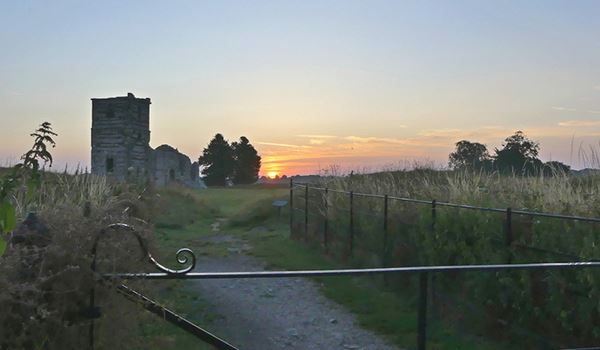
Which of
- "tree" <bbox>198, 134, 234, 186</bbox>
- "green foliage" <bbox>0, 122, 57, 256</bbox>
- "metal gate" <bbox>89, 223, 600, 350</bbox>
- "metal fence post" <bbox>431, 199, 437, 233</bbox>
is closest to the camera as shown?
"green foliage" <bbox>0, 122, 57, 256</bbox>

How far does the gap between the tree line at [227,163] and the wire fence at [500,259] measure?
154ft

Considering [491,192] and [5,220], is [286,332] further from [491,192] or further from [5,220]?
[5,220]

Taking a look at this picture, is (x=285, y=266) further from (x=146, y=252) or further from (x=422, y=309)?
(x=146, y=252)

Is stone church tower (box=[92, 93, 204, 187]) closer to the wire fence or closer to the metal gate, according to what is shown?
the wire fence

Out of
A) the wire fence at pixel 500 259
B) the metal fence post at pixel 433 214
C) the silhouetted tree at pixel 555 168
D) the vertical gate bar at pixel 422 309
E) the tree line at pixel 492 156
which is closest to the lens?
the vertical gate bar at pixel 422 309

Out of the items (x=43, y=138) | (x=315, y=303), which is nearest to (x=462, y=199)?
(x=315, y=303)

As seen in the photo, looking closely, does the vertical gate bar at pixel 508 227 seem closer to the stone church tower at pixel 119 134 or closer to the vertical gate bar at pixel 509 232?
the vertical gate bar at pixel 509 232

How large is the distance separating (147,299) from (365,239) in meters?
7.77

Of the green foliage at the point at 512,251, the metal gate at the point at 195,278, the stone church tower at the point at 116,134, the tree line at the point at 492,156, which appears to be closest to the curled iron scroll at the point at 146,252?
the metal gate at the point at 195,278

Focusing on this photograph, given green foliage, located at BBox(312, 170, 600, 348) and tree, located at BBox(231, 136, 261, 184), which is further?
tree, located at BBox(231, 136, 261, 184)

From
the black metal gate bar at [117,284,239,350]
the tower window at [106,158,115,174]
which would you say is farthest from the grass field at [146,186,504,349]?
the black metal gate bar at [117,284,239,350]

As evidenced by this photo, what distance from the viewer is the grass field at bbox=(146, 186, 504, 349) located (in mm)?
6195

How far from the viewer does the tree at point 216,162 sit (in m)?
55.8

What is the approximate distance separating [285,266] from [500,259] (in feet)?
18.2
